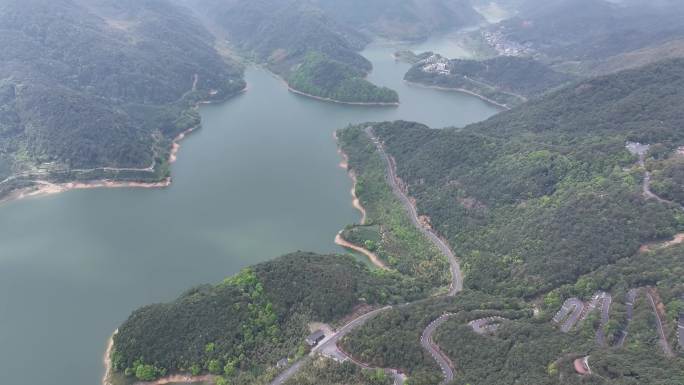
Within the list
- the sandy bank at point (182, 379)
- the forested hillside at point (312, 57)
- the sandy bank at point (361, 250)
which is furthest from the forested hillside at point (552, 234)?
the forested hillside at point (312, 57)

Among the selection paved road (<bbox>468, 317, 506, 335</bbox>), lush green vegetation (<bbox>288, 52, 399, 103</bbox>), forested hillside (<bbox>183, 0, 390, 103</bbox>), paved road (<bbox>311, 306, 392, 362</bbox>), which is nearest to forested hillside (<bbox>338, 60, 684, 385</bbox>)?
paved road (<bbox>468, 317, 506, 335</bbox>)

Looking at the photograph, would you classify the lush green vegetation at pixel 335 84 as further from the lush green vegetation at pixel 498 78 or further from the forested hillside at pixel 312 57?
the lush green vegetation at pixel 498 78

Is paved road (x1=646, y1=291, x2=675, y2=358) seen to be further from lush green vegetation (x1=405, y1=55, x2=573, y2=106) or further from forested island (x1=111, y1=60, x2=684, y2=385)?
lush green vegetation (x1=405, y1=55, x2=573, y2=106)

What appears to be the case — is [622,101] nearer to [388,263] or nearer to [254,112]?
[388,263]

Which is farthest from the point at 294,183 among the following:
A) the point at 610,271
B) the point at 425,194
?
the point at 610,271

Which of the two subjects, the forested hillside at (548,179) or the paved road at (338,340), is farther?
the forested hillside at (548,179)

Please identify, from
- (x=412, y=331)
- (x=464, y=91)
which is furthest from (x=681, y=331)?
(x=464, y=91)
